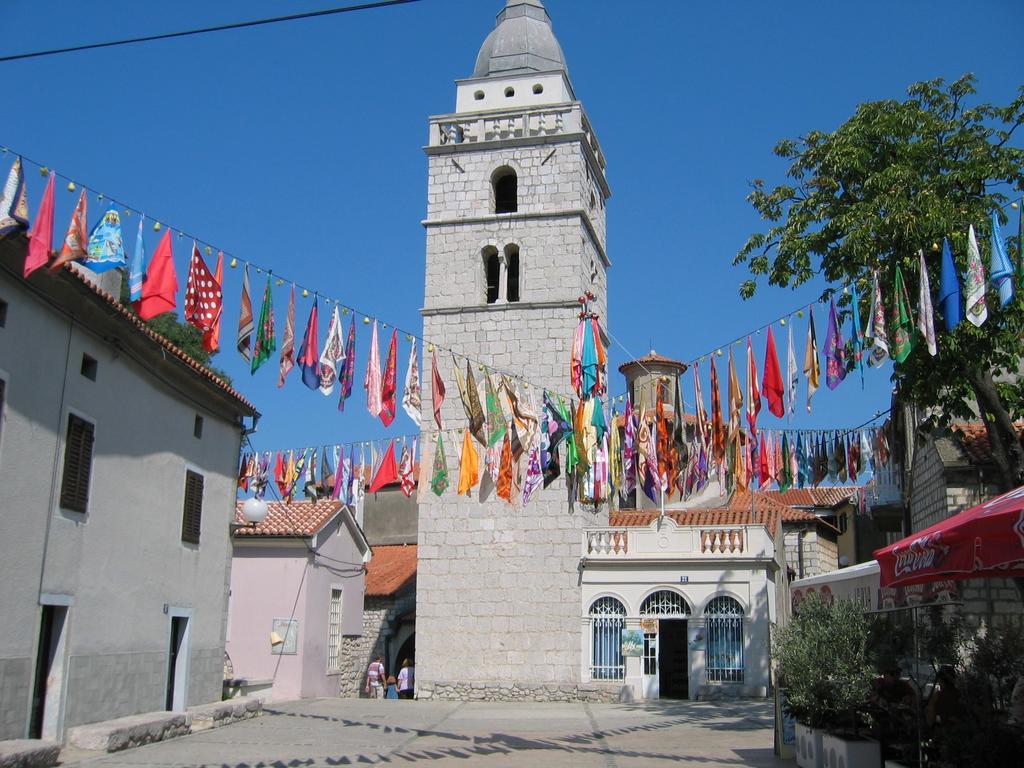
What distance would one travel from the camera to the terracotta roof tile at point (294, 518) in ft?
79.0

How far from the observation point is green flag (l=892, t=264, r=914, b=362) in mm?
12930

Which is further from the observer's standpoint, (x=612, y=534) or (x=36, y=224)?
(x=612, y=534)

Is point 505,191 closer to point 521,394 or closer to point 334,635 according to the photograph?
point 521,394

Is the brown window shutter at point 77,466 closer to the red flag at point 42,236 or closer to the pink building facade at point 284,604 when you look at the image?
the red flag at point 42,236

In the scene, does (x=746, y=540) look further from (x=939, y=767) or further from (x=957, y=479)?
(x=939, y=767)

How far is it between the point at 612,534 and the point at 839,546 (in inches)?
593

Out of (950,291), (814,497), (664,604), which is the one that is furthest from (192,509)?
(814,497)

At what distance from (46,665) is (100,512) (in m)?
2.25

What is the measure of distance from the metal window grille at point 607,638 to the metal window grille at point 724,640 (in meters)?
2.24

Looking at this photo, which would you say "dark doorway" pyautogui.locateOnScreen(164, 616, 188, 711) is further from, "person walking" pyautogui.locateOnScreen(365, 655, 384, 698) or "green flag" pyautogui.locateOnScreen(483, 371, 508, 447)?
"person walking" pyautogui.locateOnScreen(365, 655, 384, 698)

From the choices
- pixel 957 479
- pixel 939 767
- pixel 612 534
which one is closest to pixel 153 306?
pixel 939 767

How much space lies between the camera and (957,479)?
61.9 feet

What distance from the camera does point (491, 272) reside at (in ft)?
98.1

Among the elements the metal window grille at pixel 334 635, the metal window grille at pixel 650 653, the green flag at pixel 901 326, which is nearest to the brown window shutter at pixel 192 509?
the metal window grille at pixel 334 635
